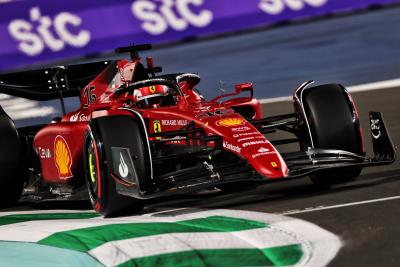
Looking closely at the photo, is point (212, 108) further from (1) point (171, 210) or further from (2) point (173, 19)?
(2) point (173, 19)

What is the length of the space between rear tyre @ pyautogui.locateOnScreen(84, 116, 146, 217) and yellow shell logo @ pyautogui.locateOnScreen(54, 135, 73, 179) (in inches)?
47.3

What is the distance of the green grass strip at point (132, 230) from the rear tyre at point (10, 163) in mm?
2376

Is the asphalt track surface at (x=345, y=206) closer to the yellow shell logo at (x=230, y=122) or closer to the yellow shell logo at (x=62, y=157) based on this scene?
the yellow shell logo at (x=62, y=157)

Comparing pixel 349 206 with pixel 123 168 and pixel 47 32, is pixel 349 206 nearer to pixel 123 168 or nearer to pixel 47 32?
pixel 123 168

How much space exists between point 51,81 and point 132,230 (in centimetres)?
380

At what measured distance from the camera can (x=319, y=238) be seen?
5.91m

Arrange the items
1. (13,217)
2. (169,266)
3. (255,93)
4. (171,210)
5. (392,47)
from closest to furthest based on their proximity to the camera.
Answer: (169,266) < (171,210) < (13,217) < (255,93) < (392,47)

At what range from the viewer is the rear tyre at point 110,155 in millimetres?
7312

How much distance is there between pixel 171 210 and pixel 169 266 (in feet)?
7.05

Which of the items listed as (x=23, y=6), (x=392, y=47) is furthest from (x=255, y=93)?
(x=23, y=6)

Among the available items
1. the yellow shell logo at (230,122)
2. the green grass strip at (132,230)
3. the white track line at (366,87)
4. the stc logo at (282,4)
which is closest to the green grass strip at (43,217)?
the green grass strip at (132,230)

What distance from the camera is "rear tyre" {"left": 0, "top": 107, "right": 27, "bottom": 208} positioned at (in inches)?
348

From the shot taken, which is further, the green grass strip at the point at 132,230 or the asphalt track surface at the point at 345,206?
the green grass strip at the point at 132,230

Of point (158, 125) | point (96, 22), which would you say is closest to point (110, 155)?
point (158, 125)
